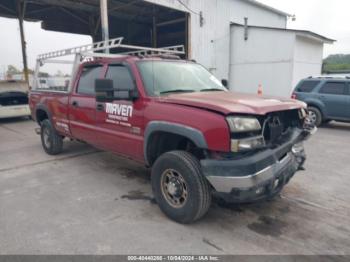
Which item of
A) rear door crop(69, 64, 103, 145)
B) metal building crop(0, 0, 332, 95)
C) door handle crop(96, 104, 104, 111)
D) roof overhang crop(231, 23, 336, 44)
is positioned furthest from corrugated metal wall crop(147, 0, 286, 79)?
door handle crop(96, 104, 104, 111)

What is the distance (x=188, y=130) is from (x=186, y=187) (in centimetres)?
62

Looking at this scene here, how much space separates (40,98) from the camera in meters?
5.99

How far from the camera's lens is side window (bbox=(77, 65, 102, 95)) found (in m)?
→ 4.50

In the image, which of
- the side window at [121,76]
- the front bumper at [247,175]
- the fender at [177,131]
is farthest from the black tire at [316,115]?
the fender at [177,131]

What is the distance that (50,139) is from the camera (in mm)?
5871

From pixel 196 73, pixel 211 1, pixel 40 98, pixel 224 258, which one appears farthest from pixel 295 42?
pixel 224 258

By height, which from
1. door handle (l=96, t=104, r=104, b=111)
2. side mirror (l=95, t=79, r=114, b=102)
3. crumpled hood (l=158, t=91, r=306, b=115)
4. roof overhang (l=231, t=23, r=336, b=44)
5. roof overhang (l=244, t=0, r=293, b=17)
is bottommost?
Result: door handle (l=96, t=104, r=104, b=111)

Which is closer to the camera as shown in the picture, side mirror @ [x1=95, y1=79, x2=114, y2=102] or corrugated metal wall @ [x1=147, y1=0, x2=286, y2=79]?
side mirror @ [x1=95, y1=79, x2=114, y2=102]

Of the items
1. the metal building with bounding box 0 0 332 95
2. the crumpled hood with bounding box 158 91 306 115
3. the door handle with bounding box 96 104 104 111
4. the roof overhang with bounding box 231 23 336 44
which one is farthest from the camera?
the metal building with bounding box 0 0 332 95

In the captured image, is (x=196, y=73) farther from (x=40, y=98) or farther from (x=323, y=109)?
(x=323, y=109)

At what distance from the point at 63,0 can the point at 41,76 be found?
8.92 m

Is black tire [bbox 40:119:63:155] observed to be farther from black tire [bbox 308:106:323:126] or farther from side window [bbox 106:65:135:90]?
black tire [bbox 308:106:323:126]

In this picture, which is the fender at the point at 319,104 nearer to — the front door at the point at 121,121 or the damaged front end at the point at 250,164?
the damaged front end at the point at 250,164

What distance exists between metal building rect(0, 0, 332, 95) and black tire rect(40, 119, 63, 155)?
285 inches
